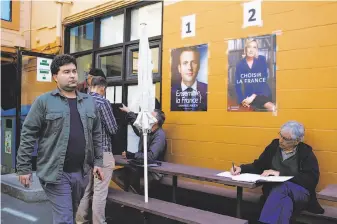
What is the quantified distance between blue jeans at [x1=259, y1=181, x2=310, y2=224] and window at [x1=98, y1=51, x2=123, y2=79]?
363 centimetres

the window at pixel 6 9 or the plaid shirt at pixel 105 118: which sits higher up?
the window at pixel 6 9

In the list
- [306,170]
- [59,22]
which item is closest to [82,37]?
[59,22]

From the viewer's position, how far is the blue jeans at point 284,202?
300 cm

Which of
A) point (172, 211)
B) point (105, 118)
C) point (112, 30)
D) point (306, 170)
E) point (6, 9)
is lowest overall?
point (172, 211)

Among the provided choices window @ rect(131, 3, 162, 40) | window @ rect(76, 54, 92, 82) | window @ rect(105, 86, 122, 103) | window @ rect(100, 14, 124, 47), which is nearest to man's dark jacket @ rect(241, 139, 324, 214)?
window @ rect(131, 3, 162, 40)

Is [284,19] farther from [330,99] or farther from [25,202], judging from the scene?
[25,202]

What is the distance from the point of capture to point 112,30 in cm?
613

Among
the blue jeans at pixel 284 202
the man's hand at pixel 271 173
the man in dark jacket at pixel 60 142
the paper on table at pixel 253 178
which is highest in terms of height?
the man in dark jacket at pixel 60 142

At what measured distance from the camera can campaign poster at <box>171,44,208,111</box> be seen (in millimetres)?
4617

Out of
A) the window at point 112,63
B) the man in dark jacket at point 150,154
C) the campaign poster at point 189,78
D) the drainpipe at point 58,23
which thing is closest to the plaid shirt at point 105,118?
the man in dark jacket at point 150,154

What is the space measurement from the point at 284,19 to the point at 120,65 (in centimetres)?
297

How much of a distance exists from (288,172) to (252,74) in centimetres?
131

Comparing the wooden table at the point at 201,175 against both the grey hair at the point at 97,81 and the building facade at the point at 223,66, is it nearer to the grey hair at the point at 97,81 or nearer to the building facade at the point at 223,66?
the building facade at the point at 223,66

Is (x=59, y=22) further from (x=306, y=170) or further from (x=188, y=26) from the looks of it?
(x=306, y=170)
